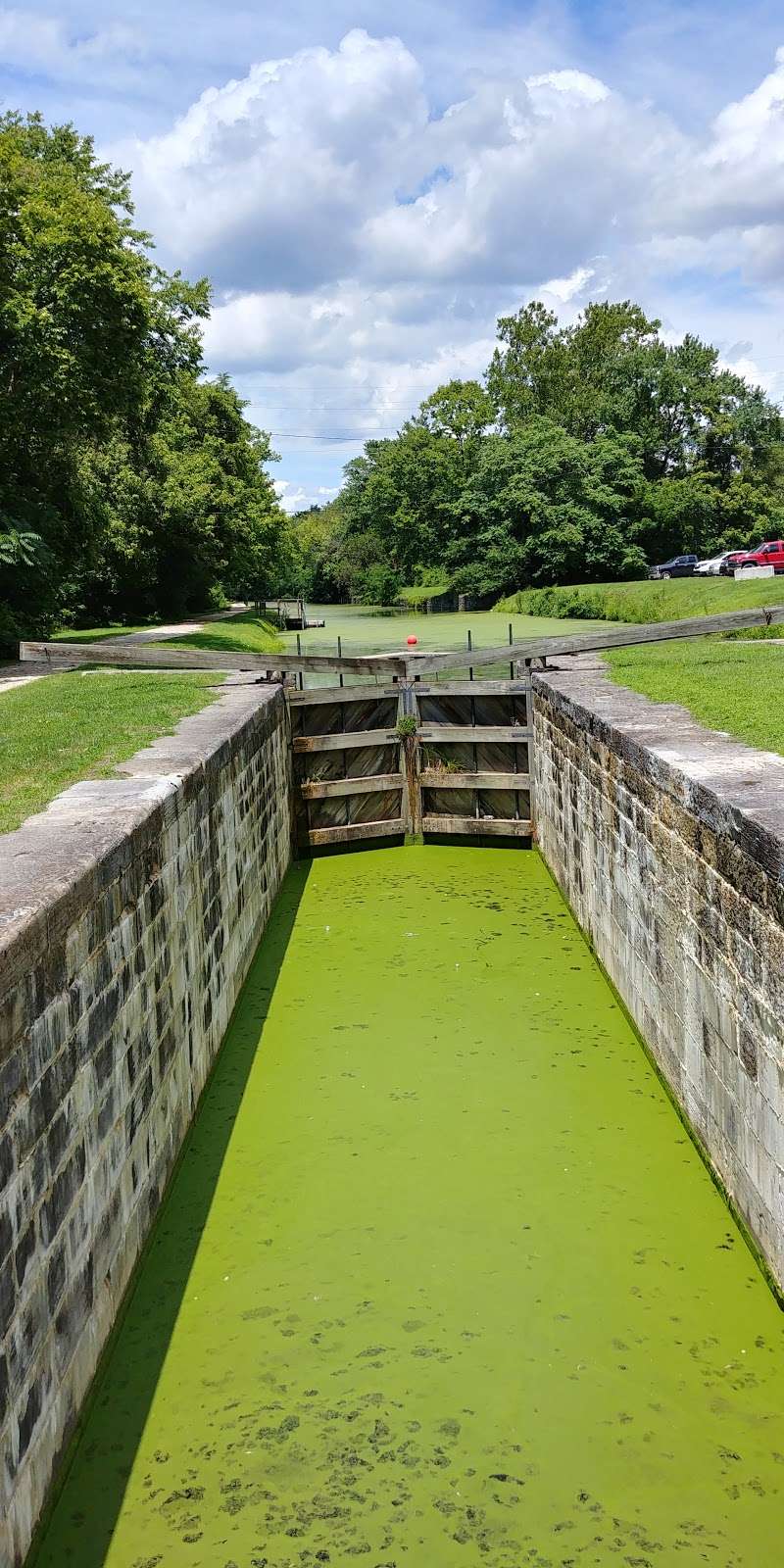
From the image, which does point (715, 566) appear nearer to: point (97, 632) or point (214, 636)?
point (214, 636)

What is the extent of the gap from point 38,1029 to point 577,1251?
8.12ft

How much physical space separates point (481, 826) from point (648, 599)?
62.9 ft

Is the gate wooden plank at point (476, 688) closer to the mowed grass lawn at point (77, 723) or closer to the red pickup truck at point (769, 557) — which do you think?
the mowed grass lawn at point (77, 723)

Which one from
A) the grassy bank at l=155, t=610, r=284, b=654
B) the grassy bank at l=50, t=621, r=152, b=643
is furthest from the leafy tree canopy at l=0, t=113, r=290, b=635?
the grassy bank at l=155, t=610, r=284, b=654

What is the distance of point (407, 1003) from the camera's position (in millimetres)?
7598

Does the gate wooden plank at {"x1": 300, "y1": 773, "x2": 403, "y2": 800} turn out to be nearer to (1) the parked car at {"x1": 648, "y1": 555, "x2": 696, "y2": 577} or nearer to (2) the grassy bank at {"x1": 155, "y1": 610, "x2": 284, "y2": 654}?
(2) the grassy bank at {"x1": 155, "y1": 610, "x2": 284, "y2": 654}

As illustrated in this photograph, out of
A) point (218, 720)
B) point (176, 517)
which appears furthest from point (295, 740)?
point (176, 517)

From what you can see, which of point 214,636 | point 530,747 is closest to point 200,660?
point 530,747

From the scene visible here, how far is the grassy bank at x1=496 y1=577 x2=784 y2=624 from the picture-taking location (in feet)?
83.6

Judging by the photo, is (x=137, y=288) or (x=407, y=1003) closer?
(x=407, y=1003)

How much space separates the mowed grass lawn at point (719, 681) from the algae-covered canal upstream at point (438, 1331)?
1.87 metres

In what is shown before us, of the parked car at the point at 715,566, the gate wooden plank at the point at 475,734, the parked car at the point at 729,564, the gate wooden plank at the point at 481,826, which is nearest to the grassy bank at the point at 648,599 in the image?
the parked car at the point at 729,564

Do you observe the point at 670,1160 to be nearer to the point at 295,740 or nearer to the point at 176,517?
the point at 295,740

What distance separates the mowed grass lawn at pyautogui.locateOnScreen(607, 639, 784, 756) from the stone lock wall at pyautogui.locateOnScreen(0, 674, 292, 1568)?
3.05 meters
